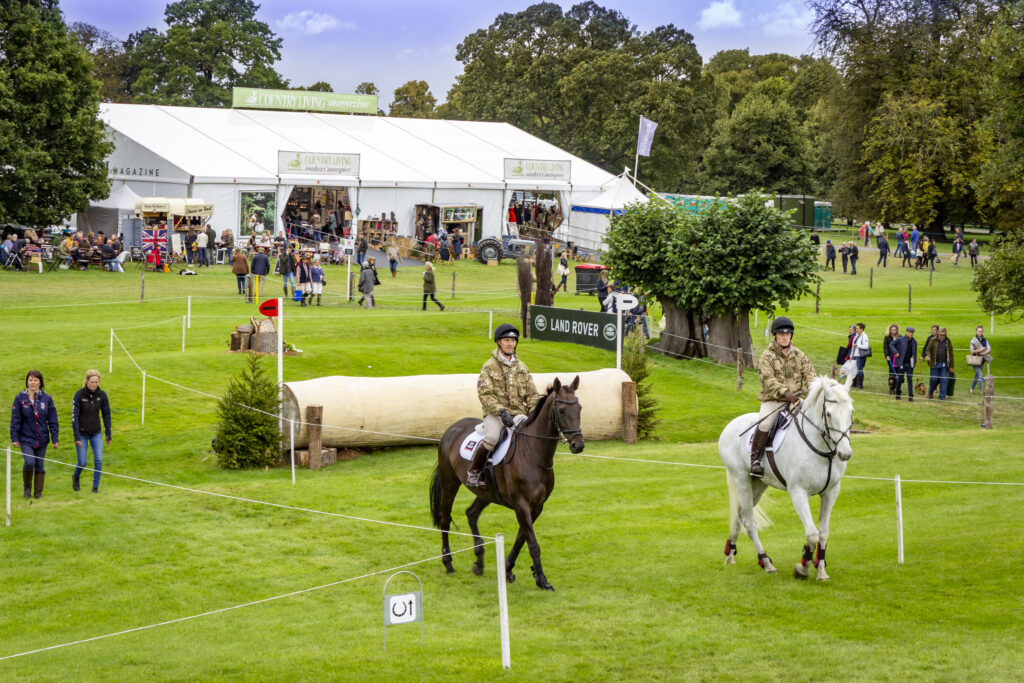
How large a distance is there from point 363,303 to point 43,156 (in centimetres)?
1725

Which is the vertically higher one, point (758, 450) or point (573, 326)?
point (573, 326)

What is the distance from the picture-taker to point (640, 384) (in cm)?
2333

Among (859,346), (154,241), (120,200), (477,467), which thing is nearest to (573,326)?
(859,346)

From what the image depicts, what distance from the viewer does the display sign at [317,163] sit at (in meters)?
50.5

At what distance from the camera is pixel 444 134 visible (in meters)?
63.8

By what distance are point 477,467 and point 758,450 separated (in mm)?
3167

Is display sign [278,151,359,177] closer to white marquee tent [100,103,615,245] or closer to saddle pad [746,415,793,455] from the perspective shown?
white marquee tent [100,103,615,245]

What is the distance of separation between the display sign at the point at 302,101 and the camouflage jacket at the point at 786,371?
54116 millimetres

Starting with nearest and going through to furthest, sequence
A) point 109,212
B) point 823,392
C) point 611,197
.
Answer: point 823,392 → point 109,212 → point 611,197

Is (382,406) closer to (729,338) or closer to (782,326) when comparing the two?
(782,326)

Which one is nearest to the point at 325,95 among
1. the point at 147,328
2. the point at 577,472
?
the point at 147,328

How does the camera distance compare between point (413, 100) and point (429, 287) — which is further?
point (413, 100)

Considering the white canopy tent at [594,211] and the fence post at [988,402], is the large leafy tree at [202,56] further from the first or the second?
the fence post at [988,402]

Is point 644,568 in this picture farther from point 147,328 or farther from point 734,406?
point 147,328
